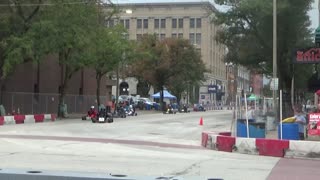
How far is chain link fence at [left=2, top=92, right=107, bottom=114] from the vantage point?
1834 inches

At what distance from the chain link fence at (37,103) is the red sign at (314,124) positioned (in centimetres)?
2923

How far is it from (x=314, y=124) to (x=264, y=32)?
2137cm

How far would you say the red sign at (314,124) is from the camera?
73.0 feet

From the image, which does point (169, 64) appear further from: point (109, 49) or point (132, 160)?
point (132, 160)

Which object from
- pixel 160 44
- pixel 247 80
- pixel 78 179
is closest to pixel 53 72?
pixel 160 44

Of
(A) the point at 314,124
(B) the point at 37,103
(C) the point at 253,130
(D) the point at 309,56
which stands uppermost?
(D) the point at 309,56

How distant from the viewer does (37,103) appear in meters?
50.7

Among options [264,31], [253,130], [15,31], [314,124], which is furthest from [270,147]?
[15,31]

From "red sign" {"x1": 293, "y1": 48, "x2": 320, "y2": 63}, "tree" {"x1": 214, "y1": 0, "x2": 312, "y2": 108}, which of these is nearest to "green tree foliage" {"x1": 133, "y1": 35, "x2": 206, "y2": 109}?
"tree" {"x1": 214, "y1": 0, "x2": 312, "y2": 108}

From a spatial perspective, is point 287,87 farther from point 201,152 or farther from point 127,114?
point 201,152

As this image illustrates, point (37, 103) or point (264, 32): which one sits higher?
point (264, 32)

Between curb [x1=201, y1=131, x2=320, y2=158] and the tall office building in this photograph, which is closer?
curb [x1=201, y1=131, x2=320, y2=158]

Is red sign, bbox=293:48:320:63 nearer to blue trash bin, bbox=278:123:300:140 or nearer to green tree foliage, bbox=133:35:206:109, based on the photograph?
blue trash bin, bbox=278:123:300:140

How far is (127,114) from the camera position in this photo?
189 feet
